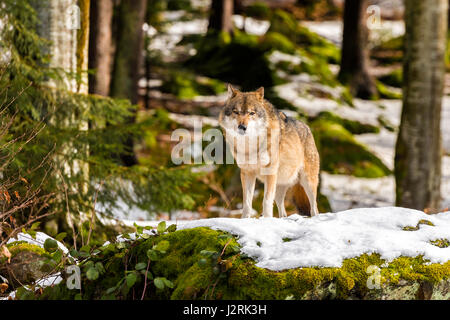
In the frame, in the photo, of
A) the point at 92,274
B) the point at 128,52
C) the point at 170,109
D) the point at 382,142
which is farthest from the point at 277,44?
the point at 92,274

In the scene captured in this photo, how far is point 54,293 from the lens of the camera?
4129 millimetres

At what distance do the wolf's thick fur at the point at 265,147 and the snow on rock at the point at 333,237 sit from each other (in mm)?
779

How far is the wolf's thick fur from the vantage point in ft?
17.7

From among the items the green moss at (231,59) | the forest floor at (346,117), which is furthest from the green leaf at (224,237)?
the green moss at (231,59)

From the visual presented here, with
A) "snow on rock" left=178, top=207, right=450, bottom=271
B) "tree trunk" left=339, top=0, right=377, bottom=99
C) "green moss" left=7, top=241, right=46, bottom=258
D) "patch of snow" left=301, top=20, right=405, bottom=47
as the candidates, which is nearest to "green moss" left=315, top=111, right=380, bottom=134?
"tree trunk" left=339, top=0, right=377, bottom=99

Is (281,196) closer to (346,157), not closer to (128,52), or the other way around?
(128,52)

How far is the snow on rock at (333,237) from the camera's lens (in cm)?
404

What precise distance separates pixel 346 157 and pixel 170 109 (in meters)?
6.82

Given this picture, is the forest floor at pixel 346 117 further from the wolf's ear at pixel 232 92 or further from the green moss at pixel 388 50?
the wolf's ear at pixel 232 92

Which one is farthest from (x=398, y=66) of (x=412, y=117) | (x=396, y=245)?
(x=396, y=245)

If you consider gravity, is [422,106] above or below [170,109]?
above

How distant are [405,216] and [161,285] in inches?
94.5

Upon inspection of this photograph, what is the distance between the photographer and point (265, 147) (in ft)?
18.0
